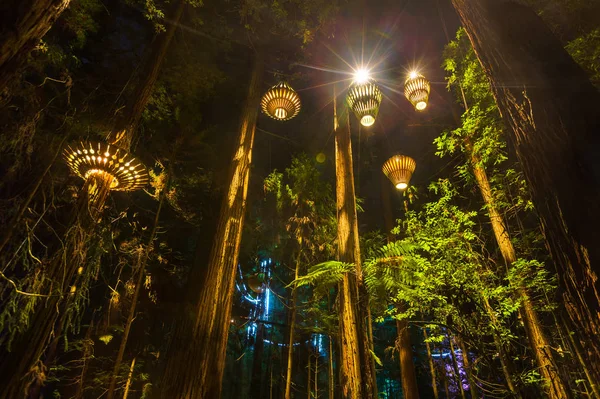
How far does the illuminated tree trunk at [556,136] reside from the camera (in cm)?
136

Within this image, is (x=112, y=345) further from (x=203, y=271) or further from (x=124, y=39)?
(x=124, y=39)

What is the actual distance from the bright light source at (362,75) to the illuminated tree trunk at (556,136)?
114 inches

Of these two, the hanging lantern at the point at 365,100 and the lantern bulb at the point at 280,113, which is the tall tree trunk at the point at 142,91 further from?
the hanging lantern at the point at 365,100

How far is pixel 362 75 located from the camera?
502 cm

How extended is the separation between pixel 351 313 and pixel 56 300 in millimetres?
3431

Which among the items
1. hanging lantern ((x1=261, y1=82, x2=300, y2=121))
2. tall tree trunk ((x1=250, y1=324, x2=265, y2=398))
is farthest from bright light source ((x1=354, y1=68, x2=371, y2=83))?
tall tree trunk ((x1=250, y1=324, x2=265, y2=398))

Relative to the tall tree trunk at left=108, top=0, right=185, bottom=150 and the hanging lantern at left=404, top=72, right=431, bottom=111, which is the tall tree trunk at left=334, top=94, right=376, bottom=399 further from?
the tall tree trunk at left=108, top=0, right=185, bottom=150

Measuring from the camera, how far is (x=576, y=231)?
1400 millimetres

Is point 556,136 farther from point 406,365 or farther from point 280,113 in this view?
point 406,365

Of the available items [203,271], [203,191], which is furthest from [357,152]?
[203,271]

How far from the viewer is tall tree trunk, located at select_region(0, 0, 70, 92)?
1349mm

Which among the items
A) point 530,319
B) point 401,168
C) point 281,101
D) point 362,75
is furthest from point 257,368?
point 362,75

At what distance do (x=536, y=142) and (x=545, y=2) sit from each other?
4.15m

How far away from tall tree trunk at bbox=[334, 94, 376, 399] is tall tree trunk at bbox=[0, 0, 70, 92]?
3.85m
